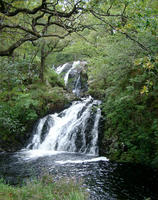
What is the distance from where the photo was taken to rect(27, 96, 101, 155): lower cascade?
12.8m

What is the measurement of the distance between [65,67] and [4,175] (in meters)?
21.6

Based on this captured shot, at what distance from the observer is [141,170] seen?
8820mm

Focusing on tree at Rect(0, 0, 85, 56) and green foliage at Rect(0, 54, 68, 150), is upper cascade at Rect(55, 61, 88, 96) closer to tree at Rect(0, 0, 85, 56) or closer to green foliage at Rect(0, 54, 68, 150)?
green foliage at Rect(0, 54, 68, 150)

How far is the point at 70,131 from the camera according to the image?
13680 millimetres

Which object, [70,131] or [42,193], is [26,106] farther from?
[42,193]

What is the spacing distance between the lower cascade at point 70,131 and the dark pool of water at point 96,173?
129 cm

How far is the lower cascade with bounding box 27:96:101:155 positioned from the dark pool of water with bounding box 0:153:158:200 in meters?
1.29

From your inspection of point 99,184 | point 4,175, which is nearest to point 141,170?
point 99,184

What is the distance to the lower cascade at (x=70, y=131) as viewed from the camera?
1276 cm

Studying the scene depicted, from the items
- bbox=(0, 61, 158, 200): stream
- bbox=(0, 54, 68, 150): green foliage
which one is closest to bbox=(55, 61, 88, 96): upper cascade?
bbox=(0, 54, 68, 150): green foliage

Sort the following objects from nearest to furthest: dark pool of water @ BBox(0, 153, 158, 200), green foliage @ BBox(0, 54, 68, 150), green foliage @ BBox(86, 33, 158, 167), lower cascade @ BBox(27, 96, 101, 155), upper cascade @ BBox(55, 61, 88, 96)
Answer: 1. dark pool of water @ BBox(0, 153, 158, 200)
2. green foliage @ BBox(86, 33, 158, 167)
3. lower cascade @ BBox(27, 96, 101, 155)
4. green foliage @ BBox(0, 54, 68, 150)
5. upper cascade @ BBox(55, 61, 88, 96)

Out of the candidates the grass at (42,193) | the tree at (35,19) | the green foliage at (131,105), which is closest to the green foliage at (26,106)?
the tree at (35,19)

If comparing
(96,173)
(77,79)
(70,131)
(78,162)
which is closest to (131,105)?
(96,173)

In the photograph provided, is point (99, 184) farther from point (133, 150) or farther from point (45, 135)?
point (45, 135)
